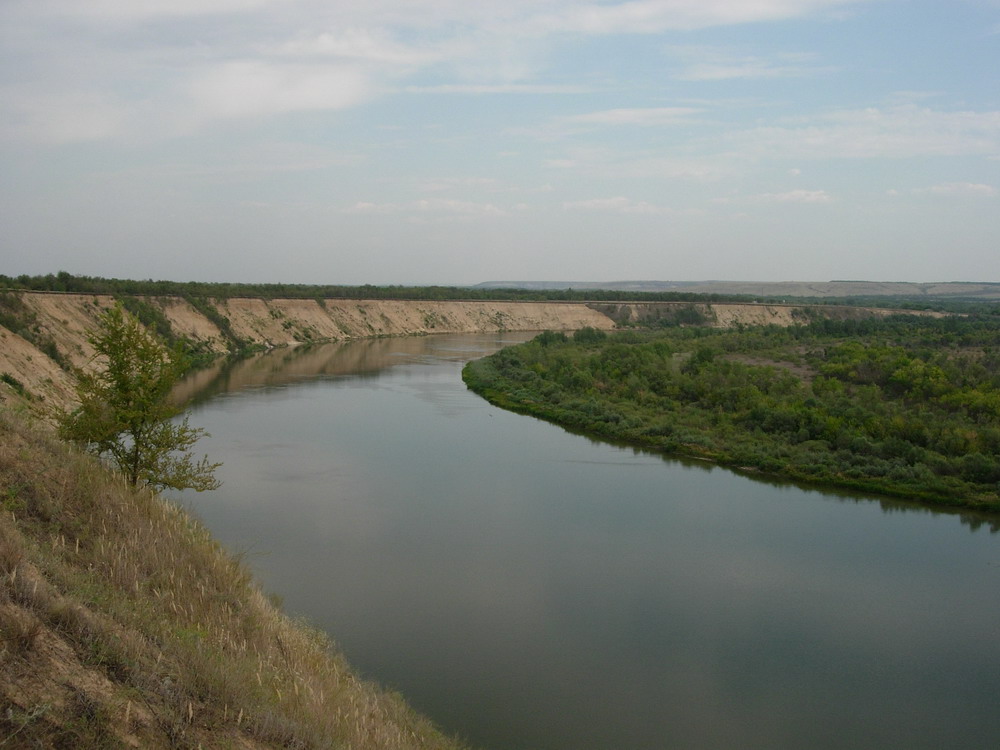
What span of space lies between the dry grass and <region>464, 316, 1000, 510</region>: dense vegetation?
43.3 feet

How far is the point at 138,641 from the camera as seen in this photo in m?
5.14

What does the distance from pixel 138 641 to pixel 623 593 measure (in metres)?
6.89

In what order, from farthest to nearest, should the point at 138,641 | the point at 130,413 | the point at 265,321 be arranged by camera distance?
the point at 265,321
the point at 130,413
the point at 138,641

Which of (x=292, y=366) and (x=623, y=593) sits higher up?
(x=292, y=366)

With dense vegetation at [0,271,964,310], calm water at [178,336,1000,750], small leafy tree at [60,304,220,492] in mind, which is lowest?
calm water at [178,336,1000,750]

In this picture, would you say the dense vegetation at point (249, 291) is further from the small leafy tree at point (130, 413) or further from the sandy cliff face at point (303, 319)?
the small leafy tree at point (130, 413)

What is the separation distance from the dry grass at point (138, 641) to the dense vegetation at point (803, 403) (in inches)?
520

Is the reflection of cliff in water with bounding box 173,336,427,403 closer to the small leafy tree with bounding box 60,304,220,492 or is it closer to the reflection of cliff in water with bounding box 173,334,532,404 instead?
the reflection of cliff in water with bounding box 173,334,532,404

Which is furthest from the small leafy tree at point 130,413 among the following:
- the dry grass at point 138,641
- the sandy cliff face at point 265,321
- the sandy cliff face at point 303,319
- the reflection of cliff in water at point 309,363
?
the reflection of cliff in water at point 309,363

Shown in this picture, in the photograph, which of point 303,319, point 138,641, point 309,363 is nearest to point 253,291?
point 303,319

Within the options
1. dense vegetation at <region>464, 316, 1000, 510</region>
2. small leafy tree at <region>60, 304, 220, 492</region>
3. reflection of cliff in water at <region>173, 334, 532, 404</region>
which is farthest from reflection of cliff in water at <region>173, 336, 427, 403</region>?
small leafy tree at <region>60, 304, 220, 492</region>

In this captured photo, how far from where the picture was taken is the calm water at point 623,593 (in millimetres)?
7953

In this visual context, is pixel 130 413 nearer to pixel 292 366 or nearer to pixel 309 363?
pixel 292 366

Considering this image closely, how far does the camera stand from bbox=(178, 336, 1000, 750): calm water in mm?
7953
